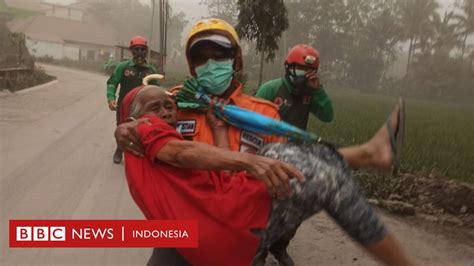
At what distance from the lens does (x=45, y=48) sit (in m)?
49.7

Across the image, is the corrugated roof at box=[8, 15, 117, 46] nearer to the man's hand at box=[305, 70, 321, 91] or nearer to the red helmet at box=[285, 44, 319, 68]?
the red helmet at box=[285, 44, 319, 68]

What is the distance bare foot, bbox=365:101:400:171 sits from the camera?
1710 millimetres

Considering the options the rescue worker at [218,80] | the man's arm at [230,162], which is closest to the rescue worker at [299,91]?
the rescue worker at [218,80]

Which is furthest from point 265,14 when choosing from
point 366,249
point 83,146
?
point 366,249

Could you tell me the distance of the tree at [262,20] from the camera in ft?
36.9

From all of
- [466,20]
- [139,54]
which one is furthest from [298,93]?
[466,20]

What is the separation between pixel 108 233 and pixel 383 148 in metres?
1.47

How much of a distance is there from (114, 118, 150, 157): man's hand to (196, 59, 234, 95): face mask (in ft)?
1.46

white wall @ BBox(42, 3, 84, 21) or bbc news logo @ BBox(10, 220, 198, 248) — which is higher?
white wall @ BBox(42, 3, 84, 21)

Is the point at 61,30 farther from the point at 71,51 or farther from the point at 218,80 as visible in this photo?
the point at 218,80

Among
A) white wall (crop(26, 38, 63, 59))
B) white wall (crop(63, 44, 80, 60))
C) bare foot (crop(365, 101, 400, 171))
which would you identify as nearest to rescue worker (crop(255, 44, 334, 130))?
bare foot (crop(365, 101, 400, 171))

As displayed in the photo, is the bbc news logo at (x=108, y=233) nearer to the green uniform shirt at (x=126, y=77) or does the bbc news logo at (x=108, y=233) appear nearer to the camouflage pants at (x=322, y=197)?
the camouflage pants at (x=322, y=197)

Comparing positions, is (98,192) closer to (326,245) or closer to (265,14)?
(326,245)

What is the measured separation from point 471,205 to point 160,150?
4699mm
